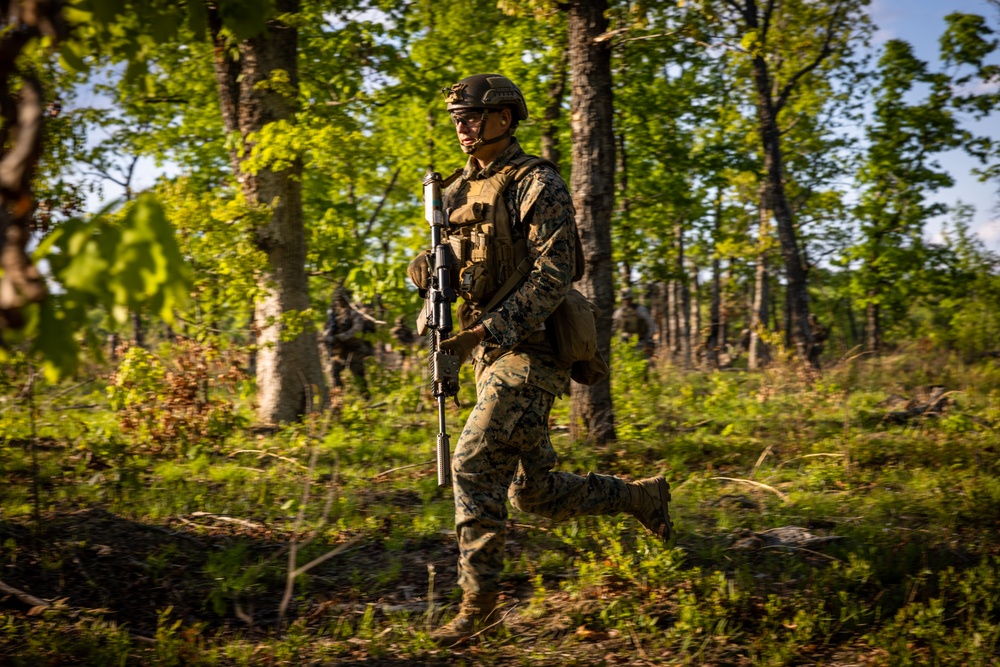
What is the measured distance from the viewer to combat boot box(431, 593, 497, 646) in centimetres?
392

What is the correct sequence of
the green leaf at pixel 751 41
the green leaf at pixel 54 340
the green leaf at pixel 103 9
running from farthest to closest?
the green leaf at pixel 751 41 < the green leaf at pixel 103 9 < the green leaf at pixel 54 340

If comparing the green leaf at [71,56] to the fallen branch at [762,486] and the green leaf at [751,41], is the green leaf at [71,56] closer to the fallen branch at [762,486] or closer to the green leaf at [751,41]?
the fallen branch at [762,486]

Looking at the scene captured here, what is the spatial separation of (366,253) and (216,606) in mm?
7334

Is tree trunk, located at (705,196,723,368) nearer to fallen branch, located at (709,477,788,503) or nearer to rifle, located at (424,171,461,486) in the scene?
fallen branch, located at (709,477,788,503)

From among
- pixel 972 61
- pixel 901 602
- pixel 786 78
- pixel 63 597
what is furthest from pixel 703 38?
pixel 972 61

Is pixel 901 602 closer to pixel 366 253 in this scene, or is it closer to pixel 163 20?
pixel 163 20

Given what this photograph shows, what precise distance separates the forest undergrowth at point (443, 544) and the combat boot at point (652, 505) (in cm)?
13

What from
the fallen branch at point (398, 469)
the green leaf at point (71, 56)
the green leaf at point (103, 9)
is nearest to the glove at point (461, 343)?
the green leaf at point (71, 56)

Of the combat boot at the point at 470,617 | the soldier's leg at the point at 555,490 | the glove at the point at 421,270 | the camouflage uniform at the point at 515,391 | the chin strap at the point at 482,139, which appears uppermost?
the chin strap at the point at 482,139

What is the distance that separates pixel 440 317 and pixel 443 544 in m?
2.02

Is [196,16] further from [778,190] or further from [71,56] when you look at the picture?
[778,190]

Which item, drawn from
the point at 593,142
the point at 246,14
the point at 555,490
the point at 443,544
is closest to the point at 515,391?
the point at 555,490

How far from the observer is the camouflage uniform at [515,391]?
3.91m

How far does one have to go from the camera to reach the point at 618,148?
13562mm
